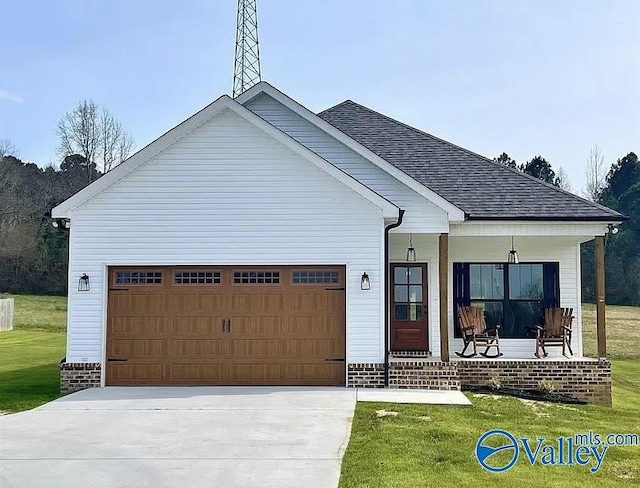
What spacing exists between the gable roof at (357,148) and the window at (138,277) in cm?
420

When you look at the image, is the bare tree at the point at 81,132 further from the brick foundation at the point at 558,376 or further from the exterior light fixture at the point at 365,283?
the brick foundation at the point at 558,376

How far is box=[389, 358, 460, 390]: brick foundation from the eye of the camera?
39.1 ft

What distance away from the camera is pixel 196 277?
12.3 meters

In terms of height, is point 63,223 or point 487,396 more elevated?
point 63,223

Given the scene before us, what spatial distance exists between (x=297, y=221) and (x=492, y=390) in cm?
479

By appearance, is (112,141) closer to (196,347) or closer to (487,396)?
(196,347)

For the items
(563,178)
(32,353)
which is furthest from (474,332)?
(563,178)

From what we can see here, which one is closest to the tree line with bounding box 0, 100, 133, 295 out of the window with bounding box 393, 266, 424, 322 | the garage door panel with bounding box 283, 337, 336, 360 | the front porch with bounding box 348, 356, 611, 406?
the window with bounding box 393, 266, 424, 322

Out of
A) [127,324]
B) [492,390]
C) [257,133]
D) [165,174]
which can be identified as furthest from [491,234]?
[127,324]

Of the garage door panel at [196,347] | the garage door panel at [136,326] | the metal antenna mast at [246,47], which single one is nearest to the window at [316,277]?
the garage door panel at [196,347]

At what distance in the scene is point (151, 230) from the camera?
1216 centimetres

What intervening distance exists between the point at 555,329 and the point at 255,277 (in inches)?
246

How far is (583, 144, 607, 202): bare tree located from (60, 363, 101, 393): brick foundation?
45.9m

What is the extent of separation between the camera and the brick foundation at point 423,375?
39.1 ft
